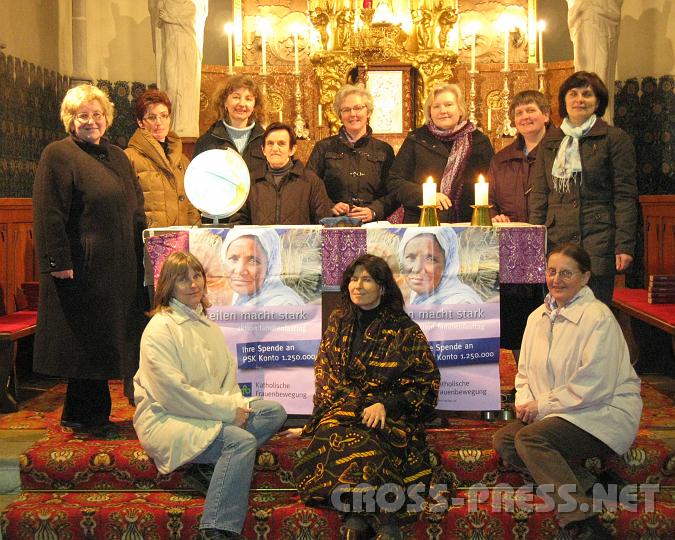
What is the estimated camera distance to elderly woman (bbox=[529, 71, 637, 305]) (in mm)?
4734

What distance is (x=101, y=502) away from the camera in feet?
13.8

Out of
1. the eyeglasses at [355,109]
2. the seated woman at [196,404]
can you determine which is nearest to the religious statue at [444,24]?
the eyeglasses at [355,109]

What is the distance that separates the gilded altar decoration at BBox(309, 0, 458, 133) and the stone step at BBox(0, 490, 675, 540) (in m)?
5.00

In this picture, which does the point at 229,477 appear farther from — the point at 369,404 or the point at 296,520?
the point at 369,404

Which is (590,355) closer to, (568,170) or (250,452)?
(568,170)

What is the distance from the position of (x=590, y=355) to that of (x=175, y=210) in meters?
2.30

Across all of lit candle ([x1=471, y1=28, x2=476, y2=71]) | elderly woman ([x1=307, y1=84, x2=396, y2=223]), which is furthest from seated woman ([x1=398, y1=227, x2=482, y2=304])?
lit candle ([x1=471, y1=28, x2=476, y2=71])

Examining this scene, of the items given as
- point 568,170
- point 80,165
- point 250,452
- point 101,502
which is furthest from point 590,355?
point 80,165

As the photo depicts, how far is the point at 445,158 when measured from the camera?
5.18 metres

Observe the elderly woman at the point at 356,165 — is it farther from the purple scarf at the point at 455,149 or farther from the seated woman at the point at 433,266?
the seated woman at the point at 433,266

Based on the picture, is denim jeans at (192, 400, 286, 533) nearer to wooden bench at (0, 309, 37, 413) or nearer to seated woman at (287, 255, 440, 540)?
seated woman at (287, 255, 440, 540)

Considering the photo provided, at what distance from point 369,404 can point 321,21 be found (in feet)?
17.3

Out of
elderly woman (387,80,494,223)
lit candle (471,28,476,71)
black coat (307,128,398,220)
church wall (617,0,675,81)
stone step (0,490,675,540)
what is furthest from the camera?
church wall (617,0,675,81)

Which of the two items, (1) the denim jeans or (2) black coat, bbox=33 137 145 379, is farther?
(2) black coat, bbox=33 137 145 379
